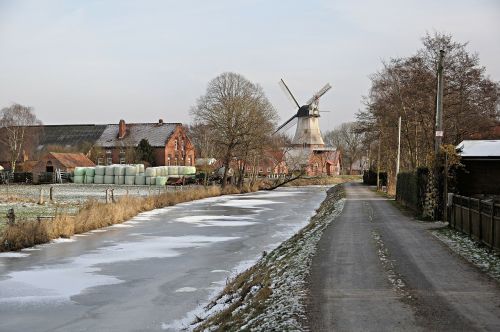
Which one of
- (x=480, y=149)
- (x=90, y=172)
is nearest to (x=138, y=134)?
(x=90, y=172)

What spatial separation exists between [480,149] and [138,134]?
3013 inches

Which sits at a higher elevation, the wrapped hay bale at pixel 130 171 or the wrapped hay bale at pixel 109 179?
the wrapped hay bale at pixel 130 171

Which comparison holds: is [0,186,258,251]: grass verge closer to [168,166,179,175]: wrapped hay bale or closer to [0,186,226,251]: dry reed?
[0,186,226,251]: dry reed

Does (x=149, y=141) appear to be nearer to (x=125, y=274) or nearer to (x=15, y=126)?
(x=15, y=126)

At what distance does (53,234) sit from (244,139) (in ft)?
134

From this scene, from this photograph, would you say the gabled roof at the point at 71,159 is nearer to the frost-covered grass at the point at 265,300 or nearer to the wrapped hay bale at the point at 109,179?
the wrapped hay bale at the point at 109,179

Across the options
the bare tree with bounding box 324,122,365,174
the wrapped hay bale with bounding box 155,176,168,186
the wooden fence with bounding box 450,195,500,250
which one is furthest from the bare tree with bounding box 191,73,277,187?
the bare tree with bounding box 324,122,365,174

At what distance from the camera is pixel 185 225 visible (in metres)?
27.3

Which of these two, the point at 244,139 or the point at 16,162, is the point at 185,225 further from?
the point at 16,162

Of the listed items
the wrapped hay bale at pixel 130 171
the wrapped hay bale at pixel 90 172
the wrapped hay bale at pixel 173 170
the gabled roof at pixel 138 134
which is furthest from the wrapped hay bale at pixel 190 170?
the wrapped hay bale at pixel 90 172

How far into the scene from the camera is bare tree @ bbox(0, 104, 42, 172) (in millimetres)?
91250

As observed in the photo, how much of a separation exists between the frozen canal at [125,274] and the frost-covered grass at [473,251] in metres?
5.77

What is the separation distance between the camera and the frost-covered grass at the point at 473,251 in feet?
37.7

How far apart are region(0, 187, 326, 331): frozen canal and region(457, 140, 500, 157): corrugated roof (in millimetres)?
8524
